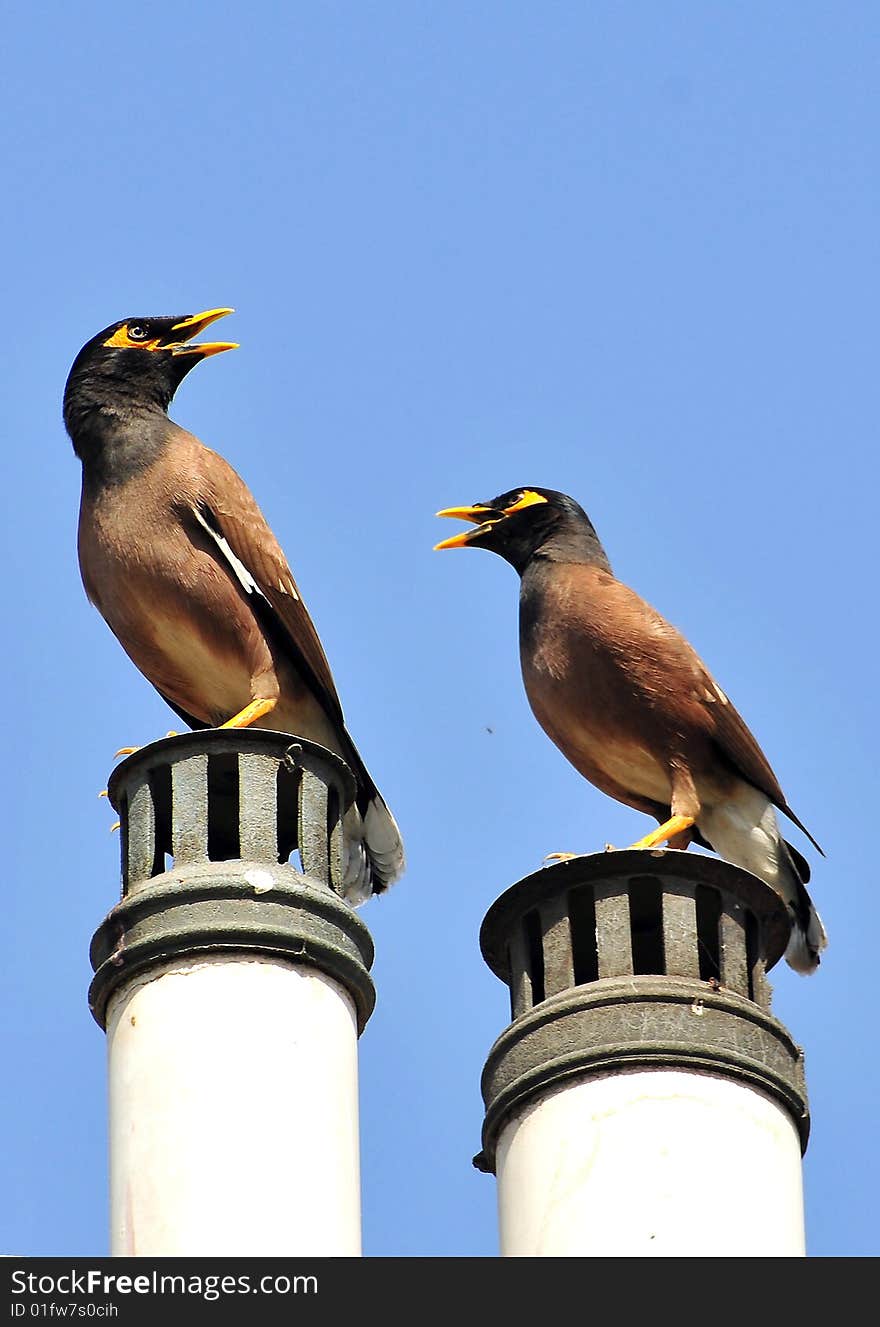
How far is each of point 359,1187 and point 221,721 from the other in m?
4.01

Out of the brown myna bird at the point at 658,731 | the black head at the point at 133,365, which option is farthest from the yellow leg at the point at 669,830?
the black head at the point at 133,365

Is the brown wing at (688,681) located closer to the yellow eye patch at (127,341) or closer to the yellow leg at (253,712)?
the yellow leg at (253,712)

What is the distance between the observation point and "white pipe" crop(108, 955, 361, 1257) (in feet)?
42.0

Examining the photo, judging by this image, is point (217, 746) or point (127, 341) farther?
point (127, 341)

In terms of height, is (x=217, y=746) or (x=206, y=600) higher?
(x=206, y=600)

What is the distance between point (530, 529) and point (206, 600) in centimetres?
252

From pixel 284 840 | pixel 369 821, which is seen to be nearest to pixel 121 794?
pixel 284 840

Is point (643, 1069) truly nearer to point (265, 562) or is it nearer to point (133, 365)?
point (265, 562)

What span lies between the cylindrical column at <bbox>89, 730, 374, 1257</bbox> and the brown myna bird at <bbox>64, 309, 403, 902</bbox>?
1.52 metres

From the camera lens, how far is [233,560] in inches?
651

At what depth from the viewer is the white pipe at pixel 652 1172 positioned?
13.0 m

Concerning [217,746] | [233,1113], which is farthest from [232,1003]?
[217,746]
